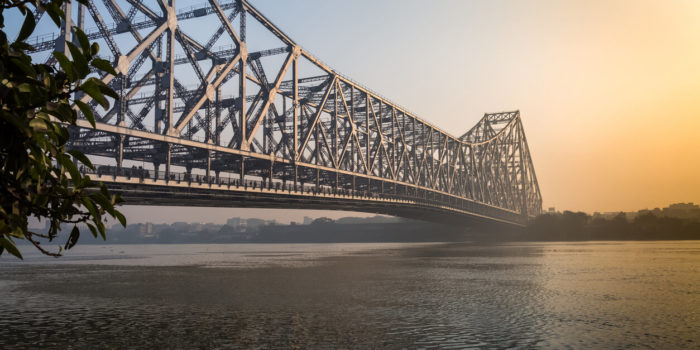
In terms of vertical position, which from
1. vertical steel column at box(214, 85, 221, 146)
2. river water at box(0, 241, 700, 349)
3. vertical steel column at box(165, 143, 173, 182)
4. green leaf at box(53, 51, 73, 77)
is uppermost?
vertical steel column at box(214, 85, 221, 146)

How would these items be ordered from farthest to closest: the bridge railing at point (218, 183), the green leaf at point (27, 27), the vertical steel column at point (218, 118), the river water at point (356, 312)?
the vertical steel column at point (218, 118) → the bridge railing at point (218, 183) → the river water at point (356, 312) → the green leaf at point (27, 27)

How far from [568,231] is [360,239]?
71.3 meters

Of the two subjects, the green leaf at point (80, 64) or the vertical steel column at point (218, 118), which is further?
the vertical steel column at point (218, 118)

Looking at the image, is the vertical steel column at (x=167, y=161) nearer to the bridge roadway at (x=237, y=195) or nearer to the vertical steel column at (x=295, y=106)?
the bridge roadway at (x=237, y=195)

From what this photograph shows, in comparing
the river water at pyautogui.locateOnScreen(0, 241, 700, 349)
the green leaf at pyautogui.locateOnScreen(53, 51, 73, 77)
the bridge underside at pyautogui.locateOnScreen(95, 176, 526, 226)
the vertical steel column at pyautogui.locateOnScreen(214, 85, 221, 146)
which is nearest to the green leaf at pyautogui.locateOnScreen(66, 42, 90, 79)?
the green leaf at pyautogui.locateOnScreen(53, 51, 73, 77)

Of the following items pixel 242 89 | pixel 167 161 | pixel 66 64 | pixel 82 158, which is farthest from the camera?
pixel 242 89

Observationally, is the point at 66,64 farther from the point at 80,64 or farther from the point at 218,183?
the point at 218,183

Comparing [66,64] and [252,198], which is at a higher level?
[252,198]

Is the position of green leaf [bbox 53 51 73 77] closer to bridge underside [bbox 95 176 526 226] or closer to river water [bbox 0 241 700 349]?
river water [bbox 0 241 700 349]

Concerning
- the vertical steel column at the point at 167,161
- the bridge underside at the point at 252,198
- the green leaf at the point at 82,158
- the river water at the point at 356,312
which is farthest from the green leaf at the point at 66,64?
the vertical steel column at the point at 167,161

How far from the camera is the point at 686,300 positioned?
25062 mm

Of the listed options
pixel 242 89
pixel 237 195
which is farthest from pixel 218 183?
pixel 242 89

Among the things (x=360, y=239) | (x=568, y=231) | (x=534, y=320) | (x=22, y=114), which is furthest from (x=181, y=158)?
(x=360, y=239)

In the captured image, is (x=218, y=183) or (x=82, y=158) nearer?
(x=82, y=158)
